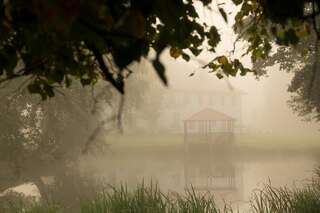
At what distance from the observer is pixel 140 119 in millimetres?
56781

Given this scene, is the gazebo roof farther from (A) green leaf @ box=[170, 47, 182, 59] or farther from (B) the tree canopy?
(B) the tree canopy

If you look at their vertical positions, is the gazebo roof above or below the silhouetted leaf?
above

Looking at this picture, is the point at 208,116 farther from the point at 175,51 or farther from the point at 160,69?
the point at 160,69

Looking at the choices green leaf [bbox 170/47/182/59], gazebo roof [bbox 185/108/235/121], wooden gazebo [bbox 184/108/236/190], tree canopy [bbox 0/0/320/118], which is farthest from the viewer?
gazebo roof [bbox 185/108/235/121]

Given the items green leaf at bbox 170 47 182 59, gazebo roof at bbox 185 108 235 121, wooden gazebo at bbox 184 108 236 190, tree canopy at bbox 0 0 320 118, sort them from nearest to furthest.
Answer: tree canopy at bbox 0 0 320 118
green leaf at bbox 170 47 182 59
wooden gazebo at bbox 184 108 236 190
gazebo roof at bbox 185 108 235 121

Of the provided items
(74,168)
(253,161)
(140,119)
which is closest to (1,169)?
(74,168)

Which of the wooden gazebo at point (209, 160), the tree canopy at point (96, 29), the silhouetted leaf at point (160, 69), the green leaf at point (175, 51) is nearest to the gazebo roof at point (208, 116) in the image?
the wooden gazebo at point (209, 160)

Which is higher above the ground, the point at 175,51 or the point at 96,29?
the point at 175,51

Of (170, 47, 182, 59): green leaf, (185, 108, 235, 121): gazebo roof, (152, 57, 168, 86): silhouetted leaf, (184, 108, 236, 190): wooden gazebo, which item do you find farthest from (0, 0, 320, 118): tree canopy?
(185, 108, 235, 121): gazebo roof

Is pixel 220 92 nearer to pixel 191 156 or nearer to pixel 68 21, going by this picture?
pixel 191 156

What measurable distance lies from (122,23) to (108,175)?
103 ft

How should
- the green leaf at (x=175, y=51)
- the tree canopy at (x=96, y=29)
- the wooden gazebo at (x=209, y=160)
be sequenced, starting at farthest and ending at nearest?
the wooden gazebo at (x=209, y=160), the green leaf at (x=175, y=51), the tree canopy at (x=96, y=29)

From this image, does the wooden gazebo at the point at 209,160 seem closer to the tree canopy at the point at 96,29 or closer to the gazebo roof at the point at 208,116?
the gazebo roof at the point at 208,116

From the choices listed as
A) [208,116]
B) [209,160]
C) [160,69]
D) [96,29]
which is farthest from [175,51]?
[208,116]
